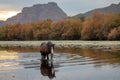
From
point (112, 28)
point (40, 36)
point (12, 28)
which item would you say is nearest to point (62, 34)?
point (40, 36)

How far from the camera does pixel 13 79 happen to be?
18.7 meters

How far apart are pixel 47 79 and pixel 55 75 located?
156cm

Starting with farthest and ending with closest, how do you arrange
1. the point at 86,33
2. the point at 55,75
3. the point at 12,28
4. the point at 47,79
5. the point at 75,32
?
the point at 12,28
the point at 75,32
the point at 86,33
the point at 55,75
the point at 47,79

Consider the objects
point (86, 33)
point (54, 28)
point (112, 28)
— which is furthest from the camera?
point (54, 28)

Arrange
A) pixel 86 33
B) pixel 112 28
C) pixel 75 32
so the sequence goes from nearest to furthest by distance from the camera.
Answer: pixel 112 28, pixel 86 33, pixel 75 32

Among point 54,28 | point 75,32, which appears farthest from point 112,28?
point 54,28

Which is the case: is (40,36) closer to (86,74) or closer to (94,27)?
(94,27)

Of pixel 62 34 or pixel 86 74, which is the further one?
pixel 62 34

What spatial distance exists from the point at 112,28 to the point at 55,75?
95822 millimetres

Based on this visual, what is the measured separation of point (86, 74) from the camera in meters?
20.3

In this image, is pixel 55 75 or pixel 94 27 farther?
pixel 94 27

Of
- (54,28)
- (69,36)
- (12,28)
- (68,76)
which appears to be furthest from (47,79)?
(12,28)

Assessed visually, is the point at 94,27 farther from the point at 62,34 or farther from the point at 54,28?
the point at 54,28

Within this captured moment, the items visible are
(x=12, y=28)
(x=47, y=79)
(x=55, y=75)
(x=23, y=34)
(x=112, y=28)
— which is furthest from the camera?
(x=12, y=28)
